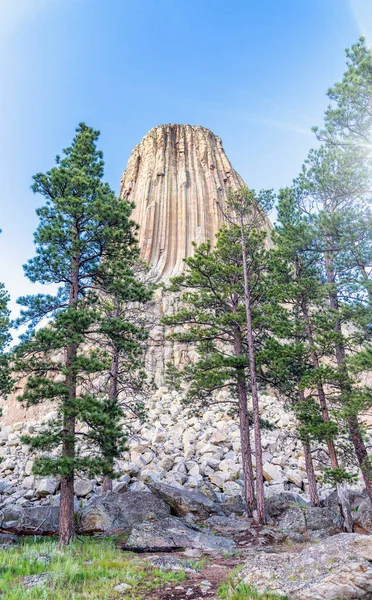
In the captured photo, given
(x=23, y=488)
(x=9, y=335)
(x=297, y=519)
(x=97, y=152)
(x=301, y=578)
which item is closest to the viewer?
(x=301, y=578)

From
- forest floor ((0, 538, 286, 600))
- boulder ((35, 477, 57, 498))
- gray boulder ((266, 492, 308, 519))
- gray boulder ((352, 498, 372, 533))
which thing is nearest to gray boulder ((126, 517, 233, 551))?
forest floor ((0, 538, 286, 600))

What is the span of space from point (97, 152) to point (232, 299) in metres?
8.59

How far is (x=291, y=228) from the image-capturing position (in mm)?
14812

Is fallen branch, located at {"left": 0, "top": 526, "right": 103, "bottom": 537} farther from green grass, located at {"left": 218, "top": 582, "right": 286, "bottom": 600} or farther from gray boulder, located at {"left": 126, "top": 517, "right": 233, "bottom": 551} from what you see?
green grass, located at {"left": 218, "top": 582, "right": 286, "bottom": 600}

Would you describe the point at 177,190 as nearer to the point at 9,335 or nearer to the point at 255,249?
the point at 255,249

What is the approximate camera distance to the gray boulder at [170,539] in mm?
9109

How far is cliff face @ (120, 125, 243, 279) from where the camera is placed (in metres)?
52.8

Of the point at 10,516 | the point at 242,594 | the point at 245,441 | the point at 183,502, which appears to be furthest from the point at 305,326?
the point at 10,516

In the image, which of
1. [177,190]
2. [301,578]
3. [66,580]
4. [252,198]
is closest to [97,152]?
Answer: [252,198]

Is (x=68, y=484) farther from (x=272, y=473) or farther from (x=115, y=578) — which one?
(x=272, y=473)

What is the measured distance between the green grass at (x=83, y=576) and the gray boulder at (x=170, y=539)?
1251mm

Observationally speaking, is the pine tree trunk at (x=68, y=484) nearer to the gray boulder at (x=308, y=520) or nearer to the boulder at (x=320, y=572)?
the boulder at (x=320, y=572)

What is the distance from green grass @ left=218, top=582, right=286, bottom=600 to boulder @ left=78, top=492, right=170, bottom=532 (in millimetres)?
7158

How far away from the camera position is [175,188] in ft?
192
